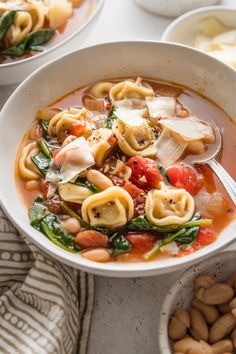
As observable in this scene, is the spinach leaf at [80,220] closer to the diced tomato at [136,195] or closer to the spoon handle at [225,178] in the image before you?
the diced tomato at [136,195]

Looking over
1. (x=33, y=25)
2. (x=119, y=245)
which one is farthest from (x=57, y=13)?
(x=119, y=245)

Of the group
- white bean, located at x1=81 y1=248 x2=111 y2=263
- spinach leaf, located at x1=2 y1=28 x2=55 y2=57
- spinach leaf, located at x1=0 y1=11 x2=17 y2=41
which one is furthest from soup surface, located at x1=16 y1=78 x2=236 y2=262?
spinach leaf, located at x1=0 y1=11 x2=17 y2=41

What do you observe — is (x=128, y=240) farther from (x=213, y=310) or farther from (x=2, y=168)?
(x=2, y=168)

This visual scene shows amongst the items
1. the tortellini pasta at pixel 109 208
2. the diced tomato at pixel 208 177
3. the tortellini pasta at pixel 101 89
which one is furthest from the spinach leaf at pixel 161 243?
the tortellini pasta at pixel 101 89

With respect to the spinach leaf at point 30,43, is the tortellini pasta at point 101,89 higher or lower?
higher

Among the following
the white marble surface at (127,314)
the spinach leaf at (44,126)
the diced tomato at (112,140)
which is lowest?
the white marble surface at (127,314)

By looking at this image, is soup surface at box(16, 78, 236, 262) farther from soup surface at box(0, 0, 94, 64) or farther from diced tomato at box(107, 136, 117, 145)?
soup surface at box(0, 0, 94, 64)

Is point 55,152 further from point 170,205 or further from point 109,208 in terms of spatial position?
point 170,205
